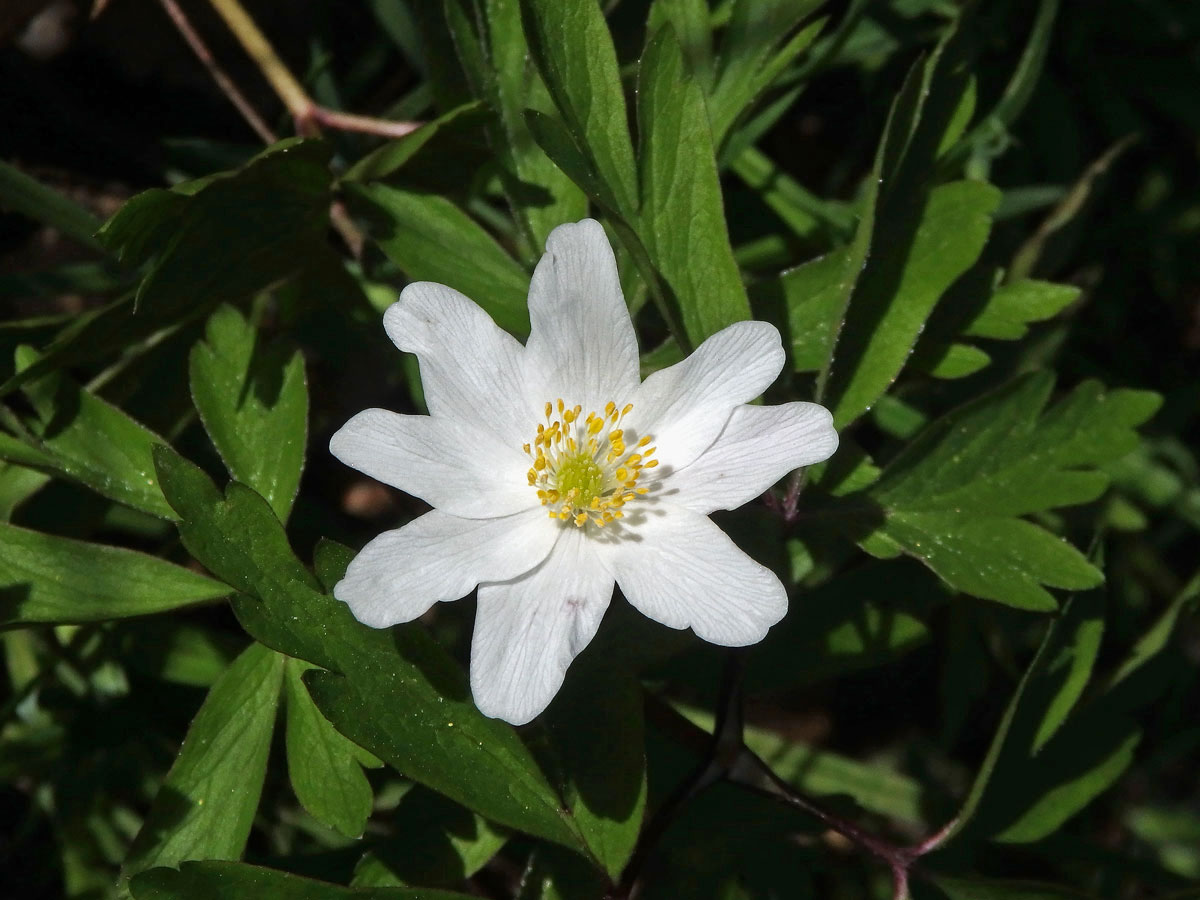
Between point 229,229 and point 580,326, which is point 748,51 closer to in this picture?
point 580,326

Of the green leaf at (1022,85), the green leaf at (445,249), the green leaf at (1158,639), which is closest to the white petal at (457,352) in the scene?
the green leaf at (445,249)

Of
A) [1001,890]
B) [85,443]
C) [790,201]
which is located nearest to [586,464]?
[85,443]

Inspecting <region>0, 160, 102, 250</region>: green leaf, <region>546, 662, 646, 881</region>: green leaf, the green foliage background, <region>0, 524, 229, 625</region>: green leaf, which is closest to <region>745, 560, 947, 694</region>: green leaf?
the green foliage background

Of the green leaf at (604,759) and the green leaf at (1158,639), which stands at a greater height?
the green leaf at (604,759)

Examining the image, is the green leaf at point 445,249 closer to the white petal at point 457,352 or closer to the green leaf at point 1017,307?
the white petal at point 457,352

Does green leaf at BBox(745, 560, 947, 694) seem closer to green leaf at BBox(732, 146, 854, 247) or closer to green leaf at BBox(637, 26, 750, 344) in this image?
green leaf at BBox(637, 26, 750, 344)

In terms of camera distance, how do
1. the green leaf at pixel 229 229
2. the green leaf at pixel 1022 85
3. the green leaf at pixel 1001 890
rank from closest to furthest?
the green leaf at pixel 229 229 < the green leaf at pixel 1001 890 < the green leaf at pixel 1022 85
